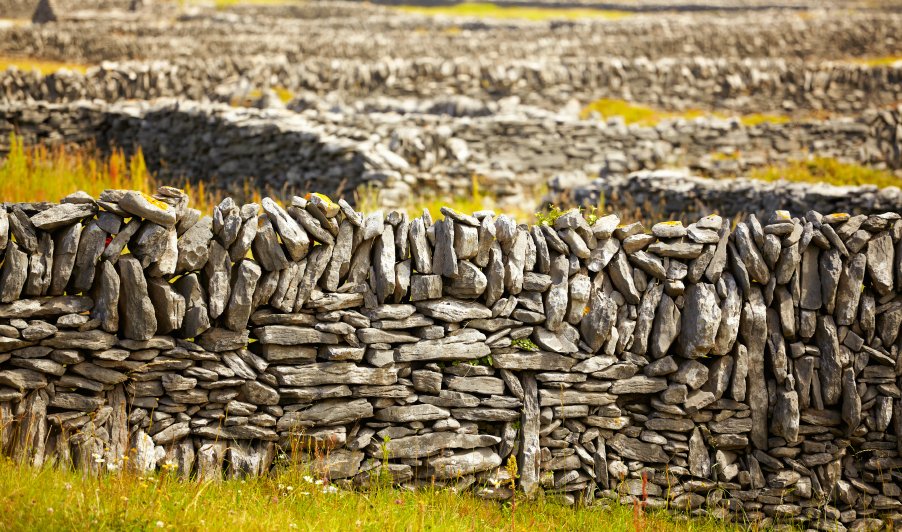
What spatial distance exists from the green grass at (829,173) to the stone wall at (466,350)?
9383 millimetres

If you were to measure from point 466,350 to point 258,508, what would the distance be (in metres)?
2.05

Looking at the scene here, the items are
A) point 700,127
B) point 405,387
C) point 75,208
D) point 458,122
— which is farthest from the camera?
point 700,127

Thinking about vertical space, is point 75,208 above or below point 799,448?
above

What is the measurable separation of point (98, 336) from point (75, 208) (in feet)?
2.95

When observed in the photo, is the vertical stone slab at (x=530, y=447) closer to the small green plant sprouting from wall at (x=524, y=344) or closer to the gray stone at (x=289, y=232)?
the small green plant sprouting from wall at (x=524, y=344)

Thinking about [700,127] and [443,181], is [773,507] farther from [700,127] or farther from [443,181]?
[700,127]

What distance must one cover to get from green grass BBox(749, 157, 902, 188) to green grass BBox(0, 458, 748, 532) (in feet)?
35.8

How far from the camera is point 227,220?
20.2 feet

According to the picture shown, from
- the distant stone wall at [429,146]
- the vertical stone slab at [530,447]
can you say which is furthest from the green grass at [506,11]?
the vertical stone slab at [530,447]

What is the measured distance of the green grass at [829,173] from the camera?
15902 millimetres

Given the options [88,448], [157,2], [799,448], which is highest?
[157,2]

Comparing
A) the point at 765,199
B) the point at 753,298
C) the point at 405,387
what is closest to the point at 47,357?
the point at 405,387

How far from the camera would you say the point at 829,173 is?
55.1ft

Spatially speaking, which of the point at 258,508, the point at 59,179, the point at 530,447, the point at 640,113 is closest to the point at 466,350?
the point at 530,447
